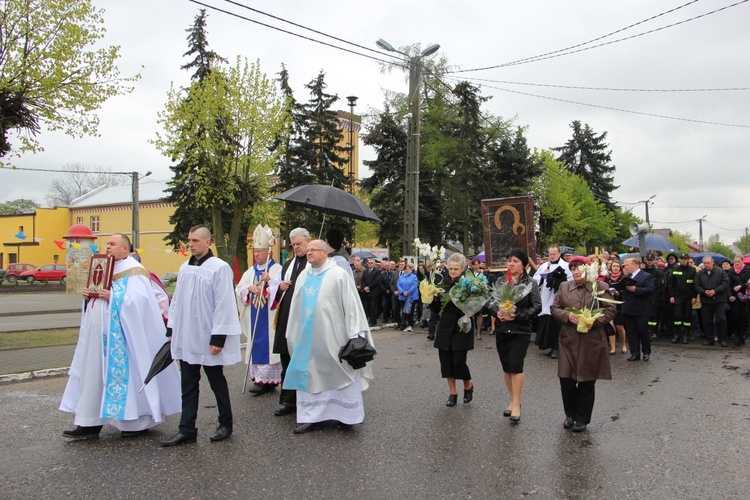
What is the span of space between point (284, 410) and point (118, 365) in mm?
1850

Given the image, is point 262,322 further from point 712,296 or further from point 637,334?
point 712,296

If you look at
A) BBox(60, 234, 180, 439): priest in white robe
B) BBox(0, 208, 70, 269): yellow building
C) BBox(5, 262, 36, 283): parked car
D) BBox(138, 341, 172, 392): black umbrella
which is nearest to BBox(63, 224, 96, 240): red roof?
BBox(5, 262, 36, 283): parked car

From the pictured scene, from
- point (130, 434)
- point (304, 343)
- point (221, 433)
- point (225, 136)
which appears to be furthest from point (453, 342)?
point (225, 136)

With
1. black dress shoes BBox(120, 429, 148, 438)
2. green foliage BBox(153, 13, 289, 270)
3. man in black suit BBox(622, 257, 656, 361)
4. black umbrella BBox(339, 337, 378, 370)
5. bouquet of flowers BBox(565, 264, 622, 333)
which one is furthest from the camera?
green foliage BBox(153, 13, 289, 270)

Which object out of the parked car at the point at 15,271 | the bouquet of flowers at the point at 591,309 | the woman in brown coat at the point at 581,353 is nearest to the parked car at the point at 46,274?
the parked car at the point at 15,271

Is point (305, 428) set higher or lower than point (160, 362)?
lower

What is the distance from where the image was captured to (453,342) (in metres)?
6.95

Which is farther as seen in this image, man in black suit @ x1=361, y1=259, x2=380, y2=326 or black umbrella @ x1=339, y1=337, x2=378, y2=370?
man in black suit @ x1=361, y1=259, x2=380, y2=326

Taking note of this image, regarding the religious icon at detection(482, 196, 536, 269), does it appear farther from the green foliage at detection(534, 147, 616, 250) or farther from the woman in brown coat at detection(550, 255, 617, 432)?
the green foliage at detection(534, 147, 616, 250)

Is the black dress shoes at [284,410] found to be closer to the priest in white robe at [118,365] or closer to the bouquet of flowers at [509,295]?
the priest in white robe at [118,365]

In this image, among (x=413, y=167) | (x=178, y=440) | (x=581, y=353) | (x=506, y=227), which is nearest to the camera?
(x=178, y=440)

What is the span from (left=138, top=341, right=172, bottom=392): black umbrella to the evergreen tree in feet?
193

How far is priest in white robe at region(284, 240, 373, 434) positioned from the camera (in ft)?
19.8

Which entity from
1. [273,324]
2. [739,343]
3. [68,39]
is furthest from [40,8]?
[739,343]
